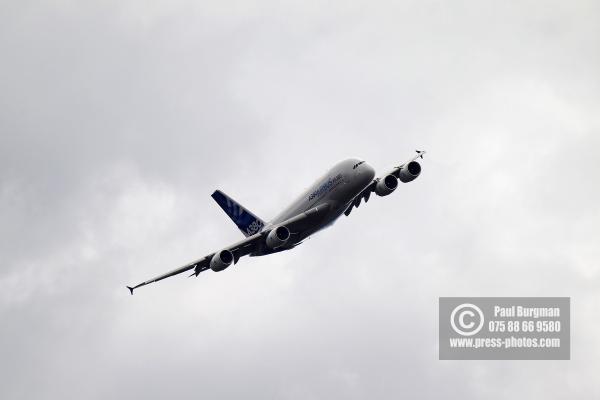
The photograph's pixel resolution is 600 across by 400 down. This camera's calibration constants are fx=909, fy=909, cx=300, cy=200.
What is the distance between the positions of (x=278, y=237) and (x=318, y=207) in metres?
4.48

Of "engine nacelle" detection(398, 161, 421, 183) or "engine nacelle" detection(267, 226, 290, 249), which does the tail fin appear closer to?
"engine nacelle" detection(267, 226, 290, 249)

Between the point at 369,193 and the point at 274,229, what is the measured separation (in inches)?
369

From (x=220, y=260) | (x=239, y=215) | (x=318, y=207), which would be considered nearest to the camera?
(x=318, y=207)

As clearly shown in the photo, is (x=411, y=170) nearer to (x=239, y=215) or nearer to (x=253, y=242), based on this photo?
(x=253, y=242)

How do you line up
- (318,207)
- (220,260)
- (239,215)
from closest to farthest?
(318,207) → (220,260) → (239,215)

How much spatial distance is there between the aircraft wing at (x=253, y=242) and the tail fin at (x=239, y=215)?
6217mm

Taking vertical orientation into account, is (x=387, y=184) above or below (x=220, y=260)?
above

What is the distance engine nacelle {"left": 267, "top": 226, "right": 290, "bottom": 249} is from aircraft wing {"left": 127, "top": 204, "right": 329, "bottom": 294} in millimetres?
1009

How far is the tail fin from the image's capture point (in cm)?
9269

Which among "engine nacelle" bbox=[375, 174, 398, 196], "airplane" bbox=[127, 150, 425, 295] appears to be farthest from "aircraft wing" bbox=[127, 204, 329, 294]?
"engine nacelle" bbox=[375, 174, 398, 196]

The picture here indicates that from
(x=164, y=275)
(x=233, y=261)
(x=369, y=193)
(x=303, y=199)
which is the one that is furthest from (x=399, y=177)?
(x=164, y=275)

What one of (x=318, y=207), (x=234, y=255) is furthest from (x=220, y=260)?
(x=318, y=207)

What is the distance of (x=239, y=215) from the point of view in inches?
3708

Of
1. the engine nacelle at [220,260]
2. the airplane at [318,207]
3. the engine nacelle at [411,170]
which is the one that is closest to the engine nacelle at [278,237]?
the airplane at [318,207]
